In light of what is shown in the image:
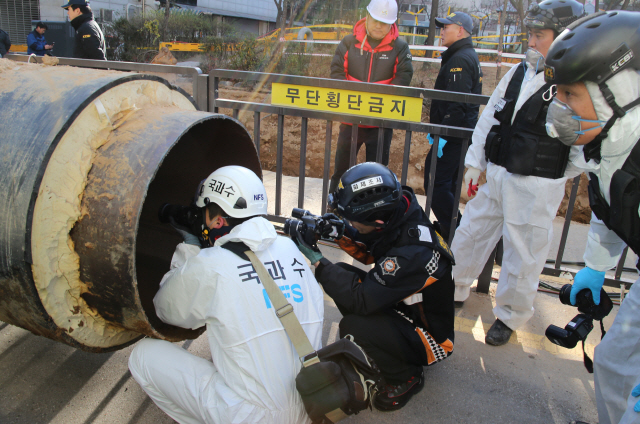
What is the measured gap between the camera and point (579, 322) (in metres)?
2.34

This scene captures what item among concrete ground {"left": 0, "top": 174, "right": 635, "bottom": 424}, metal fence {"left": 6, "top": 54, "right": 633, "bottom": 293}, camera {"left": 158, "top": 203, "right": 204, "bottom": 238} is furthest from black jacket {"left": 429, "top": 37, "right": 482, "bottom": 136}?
camera {"left": 158, "top": 203, "right": 204, "bottom": 238}

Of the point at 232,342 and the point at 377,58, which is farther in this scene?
the point at 377,58

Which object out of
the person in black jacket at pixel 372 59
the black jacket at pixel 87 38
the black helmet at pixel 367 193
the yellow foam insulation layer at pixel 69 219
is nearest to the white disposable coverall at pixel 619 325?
the black helmet at pixel 367 193

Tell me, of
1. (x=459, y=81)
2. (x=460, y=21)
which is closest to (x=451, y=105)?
(x=459, y=81)

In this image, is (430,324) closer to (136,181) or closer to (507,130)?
(507,130)

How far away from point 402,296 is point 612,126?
4.08ft

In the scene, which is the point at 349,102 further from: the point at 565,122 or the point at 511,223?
the point at 565,122

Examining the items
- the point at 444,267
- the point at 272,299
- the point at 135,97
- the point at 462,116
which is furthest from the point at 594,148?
the point at 462,116

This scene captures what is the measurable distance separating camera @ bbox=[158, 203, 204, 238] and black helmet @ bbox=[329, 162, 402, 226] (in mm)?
792

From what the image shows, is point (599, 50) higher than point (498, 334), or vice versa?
point (599, 50)

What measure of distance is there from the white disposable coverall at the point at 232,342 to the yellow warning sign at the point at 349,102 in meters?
1.98

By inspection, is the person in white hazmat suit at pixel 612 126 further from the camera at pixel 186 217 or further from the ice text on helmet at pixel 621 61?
the camera at pixel 186 217

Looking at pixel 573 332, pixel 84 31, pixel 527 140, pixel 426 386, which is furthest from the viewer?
pixel 84 31

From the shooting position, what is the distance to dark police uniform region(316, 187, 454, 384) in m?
2.50
